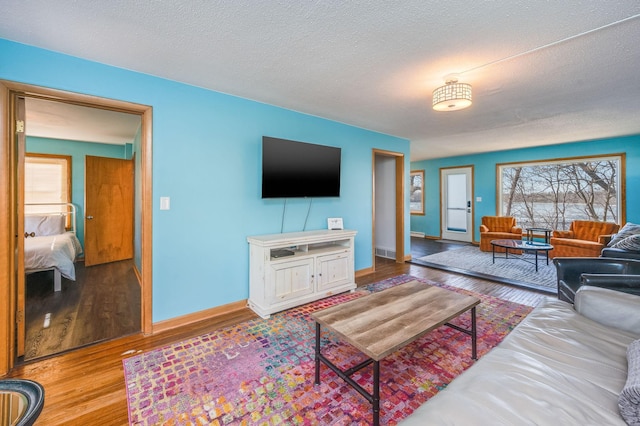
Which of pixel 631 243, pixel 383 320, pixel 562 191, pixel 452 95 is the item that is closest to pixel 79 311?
pixel 383 320

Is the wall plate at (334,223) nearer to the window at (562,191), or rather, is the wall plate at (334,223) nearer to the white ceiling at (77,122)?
the white ceiling at (77,122)

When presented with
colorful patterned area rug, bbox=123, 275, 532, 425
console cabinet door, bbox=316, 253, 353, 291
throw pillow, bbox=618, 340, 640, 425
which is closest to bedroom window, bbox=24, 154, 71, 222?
colorful patterned area rug, bbox=123, 275, 532, 425

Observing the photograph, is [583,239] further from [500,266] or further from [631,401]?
[631,401]

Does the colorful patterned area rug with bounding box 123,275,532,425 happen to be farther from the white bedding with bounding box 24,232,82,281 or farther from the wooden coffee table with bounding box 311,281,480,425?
the white bedding with bounding box 24,232,82,281

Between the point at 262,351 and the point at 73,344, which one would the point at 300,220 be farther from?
the point at 73,344

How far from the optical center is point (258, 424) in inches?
56.2

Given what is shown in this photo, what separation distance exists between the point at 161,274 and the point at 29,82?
68.2 inches

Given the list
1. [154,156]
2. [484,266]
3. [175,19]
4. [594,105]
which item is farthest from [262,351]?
[594,105]

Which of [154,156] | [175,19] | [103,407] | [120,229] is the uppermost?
[175,19]

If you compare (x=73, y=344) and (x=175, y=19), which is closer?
(x=175, y=19)

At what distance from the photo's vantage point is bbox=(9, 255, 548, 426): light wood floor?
1505mm

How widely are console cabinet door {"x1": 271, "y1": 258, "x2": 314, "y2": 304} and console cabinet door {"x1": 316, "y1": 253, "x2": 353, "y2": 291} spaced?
15 cm

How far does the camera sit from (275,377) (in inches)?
70.9

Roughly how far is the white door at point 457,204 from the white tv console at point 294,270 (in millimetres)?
5146
